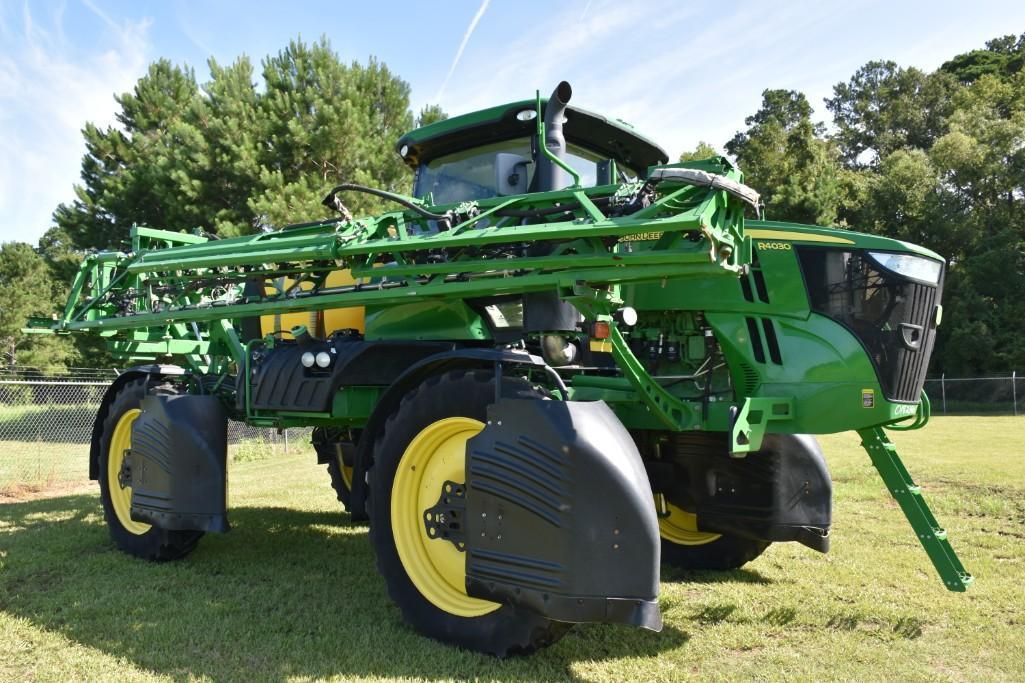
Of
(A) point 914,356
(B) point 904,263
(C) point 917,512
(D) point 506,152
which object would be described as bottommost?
(C) point 917,512

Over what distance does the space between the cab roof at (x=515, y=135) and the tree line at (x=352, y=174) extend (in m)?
14.1

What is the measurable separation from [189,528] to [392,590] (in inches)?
72.6

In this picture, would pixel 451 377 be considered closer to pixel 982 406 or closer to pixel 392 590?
pixel 392 590

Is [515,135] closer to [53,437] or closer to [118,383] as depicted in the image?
[118,383]

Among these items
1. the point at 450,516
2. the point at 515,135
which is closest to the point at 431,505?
the point at 450,516

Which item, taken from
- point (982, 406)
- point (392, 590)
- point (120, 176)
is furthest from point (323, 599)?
point (982, 406)

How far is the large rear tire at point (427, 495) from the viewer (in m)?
3.71

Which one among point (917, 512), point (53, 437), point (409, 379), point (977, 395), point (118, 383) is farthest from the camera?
point (977, 395)

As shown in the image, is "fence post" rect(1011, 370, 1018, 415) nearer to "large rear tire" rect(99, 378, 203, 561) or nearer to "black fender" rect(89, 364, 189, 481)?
"black fender" rect(89, 364, 189, 481)

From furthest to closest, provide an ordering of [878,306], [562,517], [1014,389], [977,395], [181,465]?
[977,395] < [1014,389] < [181,465] < [878,306] < [562,517]

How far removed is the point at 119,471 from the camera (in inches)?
232

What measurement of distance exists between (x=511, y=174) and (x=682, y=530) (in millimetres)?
2732

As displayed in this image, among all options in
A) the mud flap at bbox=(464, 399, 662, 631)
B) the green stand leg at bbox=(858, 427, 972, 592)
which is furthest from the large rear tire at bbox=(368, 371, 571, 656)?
the green stand leg at bbox=(858, 427, 972, 592)

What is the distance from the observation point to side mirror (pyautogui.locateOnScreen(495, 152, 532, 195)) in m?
4.64
